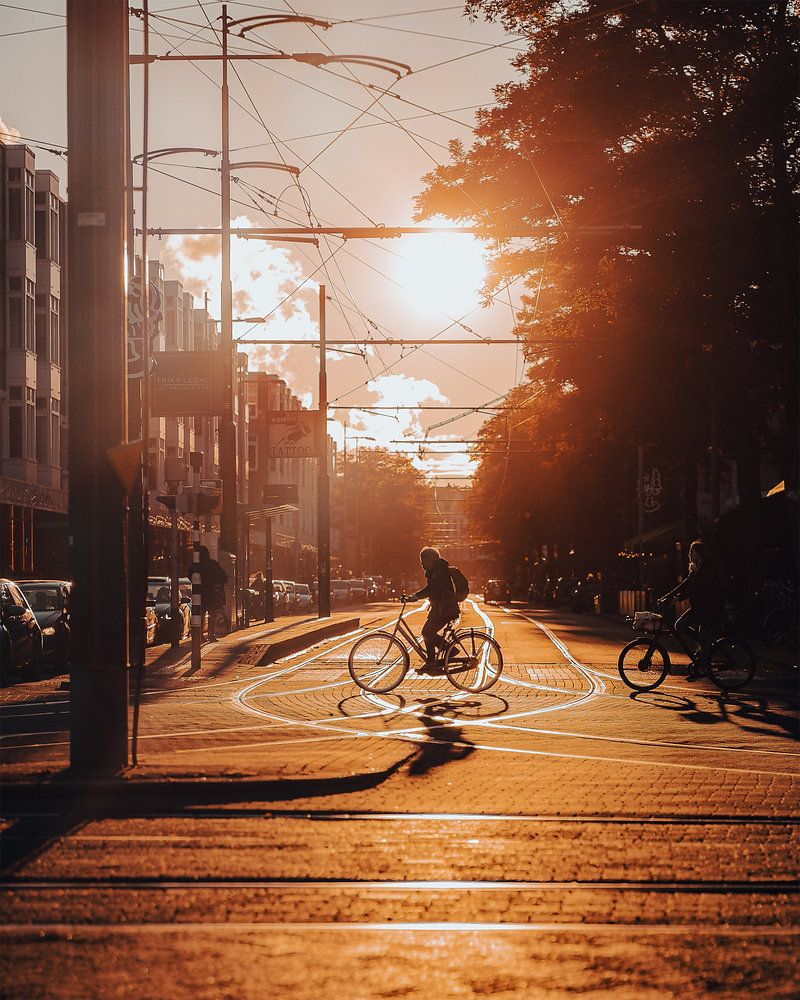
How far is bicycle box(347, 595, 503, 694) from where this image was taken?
17.7m

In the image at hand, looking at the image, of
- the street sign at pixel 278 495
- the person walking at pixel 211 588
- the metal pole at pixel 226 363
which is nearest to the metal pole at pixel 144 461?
the person walking at pixel 211 588

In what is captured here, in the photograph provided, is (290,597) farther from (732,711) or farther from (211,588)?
(732,711)

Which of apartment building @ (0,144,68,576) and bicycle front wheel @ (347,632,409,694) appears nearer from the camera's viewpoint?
bicycle front wheel @ (347,632,409,694)

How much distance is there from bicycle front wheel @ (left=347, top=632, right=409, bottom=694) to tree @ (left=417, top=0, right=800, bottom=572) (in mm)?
11340

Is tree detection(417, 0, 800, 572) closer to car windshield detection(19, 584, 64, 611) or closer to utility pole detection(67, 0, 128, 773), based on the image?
car windshield detection(19, 584, 64, 611)

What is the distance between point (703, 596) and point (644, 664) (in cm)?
108

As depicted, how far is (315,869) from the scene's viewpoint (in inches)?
Result: 296

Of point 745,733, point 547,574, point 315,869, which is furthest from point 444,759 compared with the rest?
point 547,574

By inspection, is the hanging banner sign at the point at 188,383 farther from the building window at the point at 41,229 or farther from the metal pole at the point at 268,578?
the building window at the point at 41,229

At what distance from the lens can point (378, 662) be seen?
699 inches

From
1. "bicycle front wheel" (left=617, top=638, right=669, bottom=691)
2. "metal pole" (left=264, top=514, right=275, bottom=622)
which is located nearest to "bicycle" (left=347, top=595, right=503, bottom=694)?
"bicycle front wheel" (left=617, top=638, right=669, bottom=691)

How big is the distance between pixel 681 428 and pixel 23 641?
57.7ft

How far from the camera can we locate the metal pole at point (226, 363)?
107 ft

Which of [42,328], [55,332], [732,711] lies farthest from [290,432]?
[732,711]
